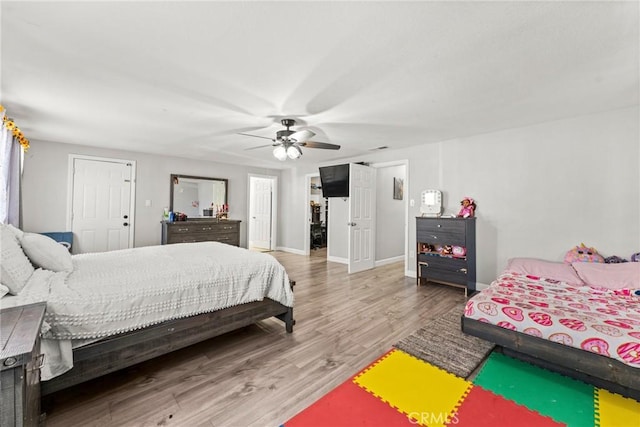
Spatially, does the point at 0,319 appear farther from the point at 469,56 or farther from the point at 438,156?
the point at 438,156

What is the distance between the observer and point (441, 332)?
269cm

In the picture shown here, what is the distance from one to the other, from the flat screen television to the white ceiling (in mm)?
2202

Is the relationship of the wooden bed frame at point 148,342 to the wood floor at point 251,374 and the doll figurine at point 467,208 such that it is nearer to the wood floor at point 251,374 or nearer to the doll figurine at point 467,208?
the wood floor at point 251,374

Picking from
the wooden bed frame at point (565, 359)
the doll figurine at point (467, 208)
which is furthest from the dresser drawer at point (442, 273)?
the wooden bed frame at point (565, 359)

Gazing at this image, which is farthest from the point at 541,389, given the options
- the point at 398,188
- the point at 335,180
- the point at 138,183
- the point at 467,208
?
the point at 138,183

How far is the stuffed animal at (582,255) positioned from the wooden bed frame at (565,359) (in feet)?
5.78

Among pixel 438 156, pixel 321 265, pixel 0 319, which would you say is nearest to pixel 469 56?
pixel 438 156

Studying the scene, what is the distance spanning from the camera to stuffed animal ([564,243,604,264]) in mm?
3086

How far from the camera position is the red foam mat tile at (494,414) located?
1561 millimetres

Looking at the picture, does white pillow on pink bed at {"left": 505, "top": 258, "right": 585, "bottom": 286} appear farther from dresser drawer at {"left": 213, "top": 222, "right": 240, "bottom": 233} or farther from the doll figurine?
dresser drawer at {"left": 213, "top": 222, "right": 240, "bottom": 233}

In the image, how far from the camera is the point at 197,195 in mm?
6086

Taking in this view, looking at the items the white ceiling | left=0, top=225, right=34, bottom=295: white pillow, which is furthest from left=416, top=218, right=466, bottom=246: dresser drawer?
left=0, top=225, right=34, bottom=295: white pillow

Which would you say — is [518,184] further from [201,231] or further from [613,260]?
[201,231]

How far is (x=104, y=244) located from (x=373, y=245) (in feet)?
17.2
